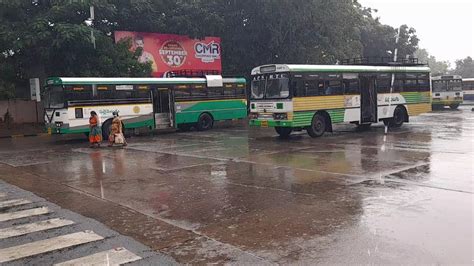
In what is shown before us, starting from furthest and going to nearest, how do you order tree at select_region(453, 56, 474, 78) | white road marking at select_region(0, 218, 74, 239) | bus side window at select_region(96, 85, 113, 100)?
tree at select_region(453, 56, 474, 78) → bus side window at select_region(96, 85, 113, 100) → white road marking at select_region(0, 218, 74, 239)

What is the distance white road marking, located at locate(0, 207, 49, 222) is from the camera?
717 centimetres

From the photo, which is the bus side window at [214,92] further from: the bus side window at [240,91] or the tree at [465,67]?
the tree at [465,67]

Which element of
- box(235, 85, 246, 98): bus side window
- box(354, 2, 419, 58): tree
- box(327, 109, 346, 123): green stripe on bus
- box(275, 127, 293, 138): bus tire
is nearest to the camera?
box(327, 109, 346, 123): green stripe on bus

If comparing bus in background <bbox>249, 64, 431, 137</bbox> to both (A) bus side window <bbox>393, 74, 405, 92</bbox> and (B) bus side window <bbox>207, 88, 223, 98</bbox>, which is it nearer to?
(A) bus side window <bbox>393, 74, 405, 92</bbox>

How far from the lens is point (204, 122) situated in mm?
23516

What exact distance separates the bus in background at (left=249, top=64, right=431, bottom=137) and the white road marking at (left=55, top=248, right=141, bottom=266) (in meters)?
11.9

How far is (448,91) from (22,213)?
35.0m

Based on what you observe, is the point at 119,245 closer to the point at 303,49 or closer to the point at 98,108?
the point at 98,108

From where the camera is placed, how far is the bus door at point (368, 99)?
19.1 metres

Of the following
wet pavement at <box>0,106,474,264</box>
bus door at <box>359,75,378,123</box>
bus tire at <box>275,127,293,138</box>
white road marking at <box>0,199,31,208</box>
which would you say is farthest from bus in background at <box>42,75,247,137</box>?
white road marking at <box>0,199,31,208</box>

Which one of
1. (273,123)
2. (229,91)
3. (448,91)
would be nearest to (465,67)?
(448,91)

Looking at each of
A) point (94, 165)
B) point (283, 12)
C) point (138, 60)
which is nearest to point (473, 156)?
point (94, 165)

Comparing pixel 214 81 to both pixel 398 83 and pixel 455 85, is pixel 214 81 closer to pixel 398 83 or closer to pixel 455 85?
pixel 398 83

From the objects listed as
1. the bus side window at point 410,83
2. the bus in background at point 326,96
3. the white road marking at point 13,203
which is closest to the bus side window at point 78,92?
the bus in background at point 326,96
